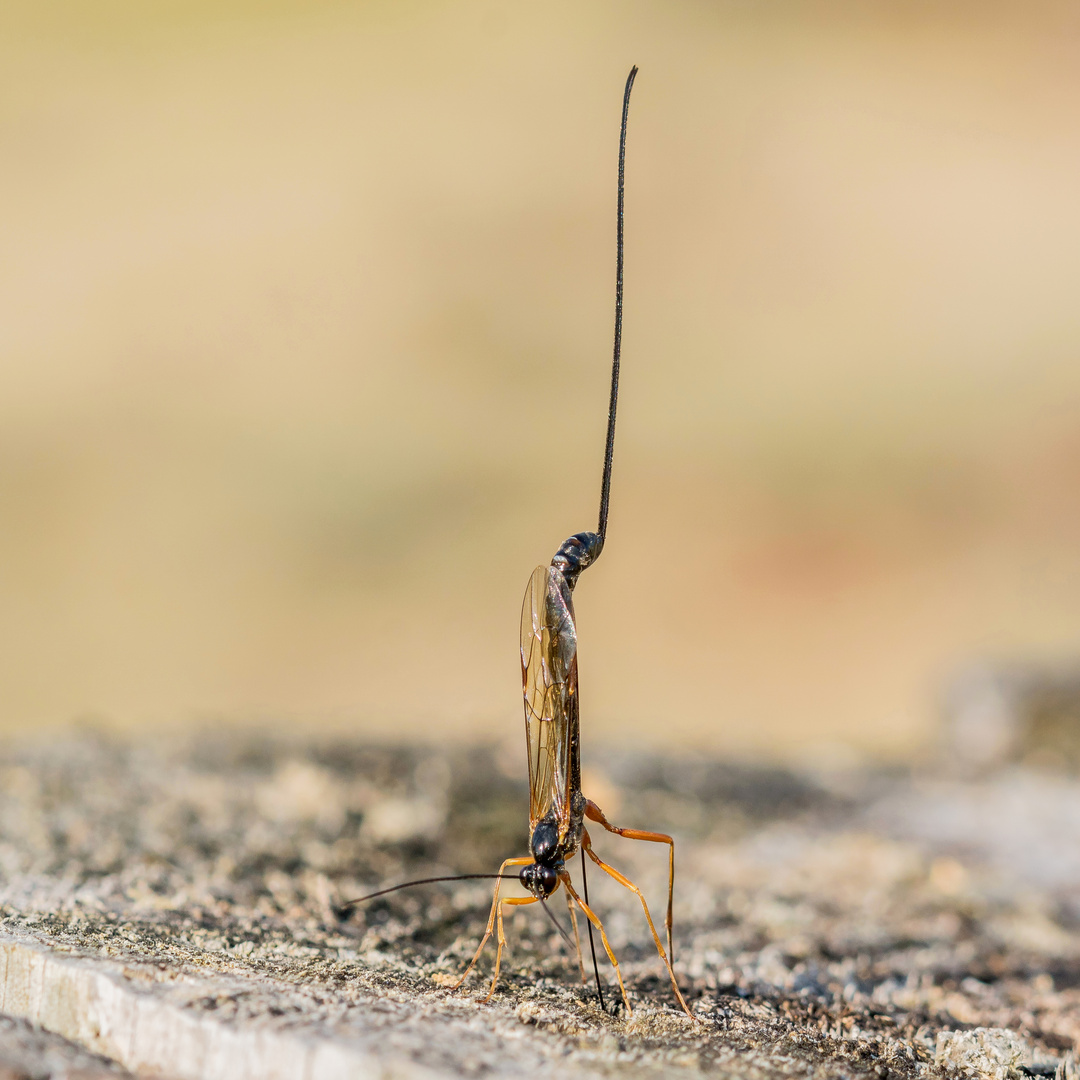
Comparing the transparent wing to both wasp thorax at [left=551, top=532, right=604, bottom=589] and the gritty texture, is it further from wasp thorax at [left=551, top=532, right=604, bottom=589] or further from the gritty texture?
the gritty texture

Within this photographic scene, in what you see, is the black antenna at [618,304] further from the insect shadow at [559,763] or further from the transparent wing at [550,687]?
the transparent wing at [550,687]

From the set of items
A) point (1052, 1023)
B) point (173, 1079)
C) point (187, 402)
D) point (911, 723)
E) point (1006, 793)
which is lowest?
point (173, 1079)

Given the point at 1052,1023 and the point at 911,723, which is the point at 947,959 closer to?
the point at 1052,1023

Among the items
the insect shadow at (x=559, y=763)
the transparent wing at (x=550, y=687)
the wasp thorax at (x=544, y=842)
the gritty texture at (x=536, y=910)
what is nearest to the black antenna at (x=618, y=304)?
the insect shadow at (x=559, y=763)

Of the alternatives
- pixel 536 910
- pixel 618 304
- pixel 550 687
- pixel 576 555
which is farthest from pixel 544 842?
pixel 618 304

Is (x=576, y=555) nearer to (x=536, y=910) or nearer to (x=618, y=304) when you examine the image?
(x=618, y=304)

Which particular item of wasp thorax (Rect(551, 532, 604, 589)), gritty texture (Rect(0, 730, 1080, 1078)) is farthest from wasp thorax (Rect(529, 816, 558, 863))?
wasp thorax (Rect(551, 532, 604, 589))

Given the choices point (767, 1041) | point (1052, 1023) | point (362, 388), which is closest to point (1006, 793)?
point (1052, 1023)
